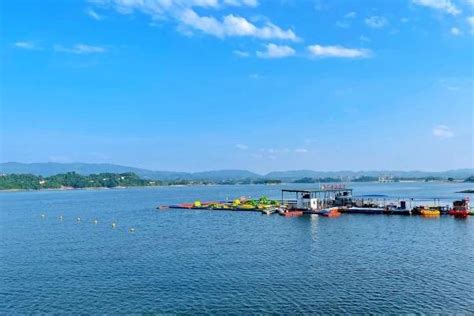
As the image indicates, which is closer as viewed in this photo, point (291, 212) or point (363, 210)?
point (291, 212)

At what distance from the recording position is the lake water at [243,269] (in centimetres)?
A: 3616

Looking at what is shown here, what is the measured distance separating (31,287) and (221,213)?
234 feet

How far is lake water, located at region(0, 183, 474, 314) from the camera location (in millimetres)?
36156

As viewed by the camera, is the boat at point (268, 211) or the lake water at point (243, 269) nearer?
the lake water at point (243, 269)

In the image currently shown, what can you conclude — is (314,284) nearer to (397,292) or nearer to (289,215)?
(397,292)

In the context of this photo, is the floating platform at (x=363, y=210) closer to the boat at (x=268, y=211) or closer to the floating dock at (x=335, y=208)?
the floating dock at (x=335, y=208)

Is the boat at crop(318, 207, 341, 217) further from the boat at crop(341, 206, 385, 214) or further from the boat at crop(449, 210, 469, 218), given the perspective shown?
the boat at crop(449, 210, 469, 218)

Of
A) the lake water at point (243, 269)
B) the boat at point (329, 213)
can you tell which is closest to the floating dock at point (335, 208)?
the boat at point (329, 213)

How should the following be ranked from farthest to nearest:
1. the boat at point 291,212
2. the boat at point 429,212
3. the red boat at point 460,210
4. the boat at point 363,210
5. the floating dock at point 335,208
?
the boat at point 291,212 → the boat at point 363,210 → the floating dock at point 335,208 → the boat at point 429,212 → the red boat at point 460,210

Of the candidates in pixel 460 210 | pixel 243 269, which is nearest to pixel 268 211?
pixel 460 210

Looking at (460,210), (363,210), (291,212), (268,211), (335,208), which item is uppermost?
(460,210)

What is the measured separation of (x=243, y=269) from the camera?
4706 centimetres

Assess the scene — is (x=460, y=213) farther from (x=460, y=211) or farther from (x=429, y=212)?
(x=429, y=212)

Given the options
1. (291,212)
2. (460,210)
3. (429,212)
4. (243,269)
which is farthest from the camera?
(291,212)
